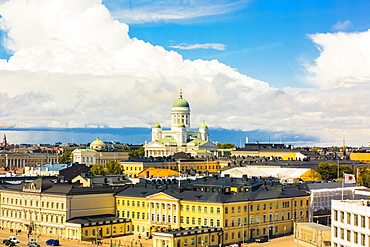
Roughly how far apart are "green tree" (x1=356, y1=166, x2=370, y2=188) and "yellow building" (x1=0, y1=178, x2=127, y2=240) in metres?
59.5

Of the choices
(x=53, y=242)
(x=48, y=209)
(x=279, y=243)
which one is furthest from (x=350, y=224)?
(x=48, y=209)

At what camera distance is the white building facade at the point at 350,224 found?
55000 mm

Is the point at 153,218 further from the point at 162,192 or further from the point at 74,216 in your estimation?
the point at 74,216

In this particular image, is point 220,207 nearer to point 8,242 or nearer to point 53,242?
point 53,242

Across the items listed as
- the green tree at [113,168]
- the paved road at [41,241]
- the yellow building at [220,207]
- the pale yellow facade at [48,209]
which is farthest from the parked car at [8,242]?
the green tree at [113,168]

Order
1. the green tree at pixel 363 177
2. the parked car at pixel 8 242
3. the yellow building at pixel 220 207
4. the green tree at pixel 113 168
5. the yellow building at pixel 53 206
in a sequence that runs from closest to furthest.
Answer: the parked car at pixel 8 242
the yellow building at pixel 220 207
the yellow building at pixel 53 206
the green tree at pixel 363 177
the green tree at pixel 113 168

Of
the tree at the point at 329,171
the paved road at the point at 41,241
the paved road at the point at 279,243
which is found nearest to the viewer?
the paved road at the point at 279,243

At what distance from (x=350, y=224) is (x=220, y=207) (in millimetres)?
25981

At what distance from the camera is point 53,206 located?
9131 centimetres

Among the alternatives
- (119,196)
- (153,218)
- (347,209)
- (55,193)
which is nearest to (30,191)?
(55,193)

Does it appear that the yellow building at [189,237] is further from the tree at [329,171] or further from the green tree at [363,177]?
the tree at [329,171]

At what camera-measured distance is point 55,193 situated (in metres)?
91.2

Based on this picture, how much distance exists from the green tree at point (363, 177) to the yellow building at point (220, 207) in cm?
3846

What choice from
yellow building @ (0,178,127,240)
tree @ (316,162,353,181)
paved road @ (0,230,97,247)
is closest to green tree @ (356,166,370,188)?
tree @ (316,162,353,181)
